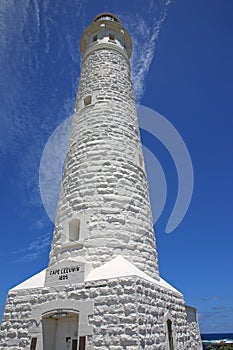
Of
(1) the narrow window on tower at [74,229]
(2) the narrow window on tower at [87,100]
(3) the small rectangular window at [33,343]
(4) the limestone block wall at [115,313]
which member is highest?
(2) the narrow window on tower at [87,100]

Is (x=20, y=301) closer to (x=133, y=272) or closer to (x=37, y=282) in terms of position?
(x=37, y=282)

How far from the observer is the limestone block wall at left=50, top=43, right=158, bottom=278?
27.3 ft

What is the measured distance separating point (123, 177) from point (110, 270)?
3.66 metres

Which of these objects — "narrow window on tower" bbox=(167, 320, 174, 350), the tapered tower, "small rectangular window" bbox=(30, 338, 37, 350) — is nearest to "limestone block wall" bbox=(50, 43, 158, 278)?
the tapered tower

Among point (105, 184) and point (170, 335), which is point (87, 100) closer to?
point (105, 184)

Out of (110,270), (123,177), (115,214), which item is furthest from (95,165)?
(110,270)

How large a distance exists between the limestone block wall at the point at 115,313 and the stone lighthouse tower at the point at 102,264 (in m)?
0.02

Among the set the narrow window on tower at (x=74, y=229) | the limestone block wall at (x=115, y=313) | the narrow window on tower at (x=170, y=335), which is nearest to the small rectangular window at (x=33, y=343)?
the limestone block wall at (x=115, y=313)

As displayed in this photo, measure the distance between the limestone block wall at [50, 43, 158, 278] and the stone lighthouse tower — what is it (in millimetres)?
36

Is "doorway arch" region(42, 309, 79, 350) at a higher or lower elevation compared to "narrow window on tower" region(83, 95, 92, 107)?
lower

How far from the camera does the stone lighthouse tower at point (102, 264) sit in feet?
20.8

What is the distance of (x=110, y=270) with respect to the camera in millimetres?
7094

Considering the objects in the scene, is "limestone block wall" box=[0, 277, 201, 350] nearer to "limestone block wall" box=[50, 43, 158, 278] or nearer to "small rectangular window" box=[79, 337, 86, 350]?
"small rectangular window" box=[79, 337, 86, 350]

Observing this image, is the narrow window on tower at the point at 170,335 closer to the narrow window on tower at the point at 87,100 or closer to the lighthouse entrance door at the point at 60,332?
the lighthouse entrance door at the point at 60,332
